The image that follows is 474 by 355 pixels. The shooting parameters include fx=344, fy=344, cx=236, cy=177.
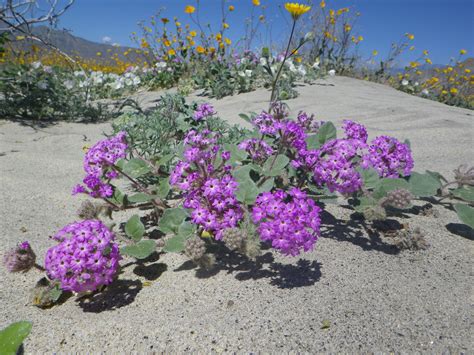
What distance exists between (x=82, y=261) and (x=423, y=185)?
201cm

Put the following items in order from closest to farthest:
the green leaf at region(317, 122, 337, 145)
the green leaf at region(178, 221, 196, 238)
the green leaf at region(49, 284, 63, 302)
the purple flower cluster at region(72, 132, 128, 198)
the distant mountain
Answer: the green leaf at region(49, 284, 63, 302)
the green leaf at region(178, 221, 196, 238)
the purple flower cluster at region(72, 132, 128, 198)
the green leaf at region(317, 122, 337, 145)
the distant mountain

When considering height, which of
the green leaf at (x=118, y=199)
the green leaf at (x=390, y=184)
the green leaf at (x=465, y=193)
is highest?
the green leaf at (x=390, y=184)

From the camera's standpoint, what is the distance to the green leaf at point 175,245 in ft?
5.39

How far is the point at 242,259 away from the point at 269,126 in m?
0.79

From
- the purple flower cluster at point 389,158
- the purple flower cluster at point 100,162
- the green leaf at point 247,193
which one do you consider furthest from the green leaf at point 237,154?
the purple flower cluster at point 389,158

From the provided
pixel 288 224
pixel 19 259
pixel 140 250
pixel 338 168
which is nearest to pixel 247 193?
pixel 288 224

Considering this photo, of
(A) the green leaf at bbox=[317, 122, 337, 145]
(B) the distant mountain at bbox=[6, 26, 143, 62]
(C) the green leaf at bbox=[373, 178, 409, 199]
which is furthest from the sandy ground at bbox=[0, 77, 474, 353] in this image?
(B) the distant mountain at bbox=[6, 26, 143, 62]

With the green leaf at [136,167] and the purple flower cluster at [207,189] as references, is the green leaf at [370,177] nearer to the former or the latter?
the purple flower cluster at [207,189]

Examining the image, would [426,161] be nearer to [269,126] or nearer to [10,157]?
[269,126]

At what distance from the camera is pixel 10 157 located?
371 centimetres

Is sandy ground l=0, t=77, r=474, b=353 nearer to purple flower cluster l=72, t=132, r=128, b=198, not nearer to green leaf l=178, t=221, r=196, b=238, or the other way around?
green leaf l=178, t=221, r=196, b=238

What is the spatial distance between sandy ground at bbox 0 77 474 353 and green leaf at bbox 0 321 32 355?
94mm

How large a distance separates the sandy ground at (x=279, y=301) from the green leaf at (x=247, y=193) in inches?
14.2

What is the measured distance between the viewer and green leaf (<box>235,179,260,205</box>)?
1749mm
